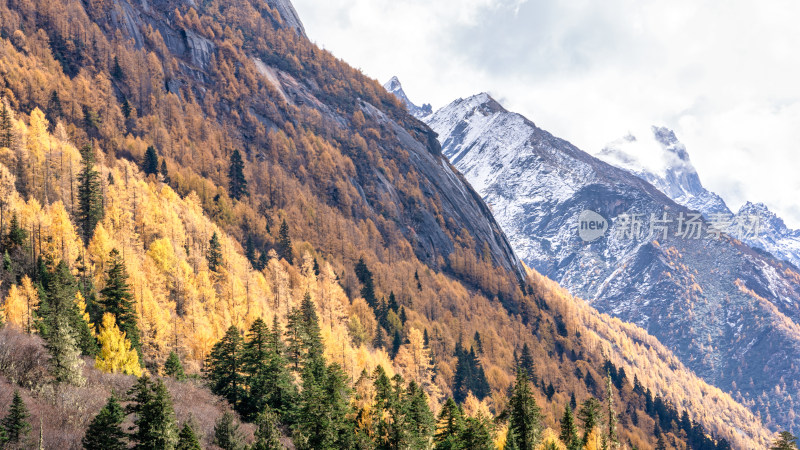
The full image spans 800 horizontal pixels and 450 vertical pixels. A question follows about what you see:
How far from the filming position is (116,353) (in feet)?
166

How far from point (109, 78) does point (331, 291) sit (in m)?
81.0

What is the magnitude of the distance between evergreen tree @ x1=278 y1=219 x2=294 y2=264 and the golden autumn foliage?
67965 millimetres

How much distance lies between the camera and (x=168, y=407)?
2969 cm

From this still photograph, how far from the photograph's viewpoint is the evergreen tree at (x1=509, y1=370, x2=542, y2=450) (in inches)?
1778

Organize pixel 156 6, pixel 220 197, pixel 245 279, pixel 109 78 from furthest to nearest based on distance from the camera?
pixel 156 6, pixel 109 78, pixel 220 197, pixel 245 279

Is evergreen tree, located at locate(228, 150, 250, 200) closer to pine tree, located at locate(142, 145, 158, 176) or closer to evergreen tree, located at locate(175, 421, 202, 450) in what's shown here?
pine tree, located at locate(142, 145, 158, 176)

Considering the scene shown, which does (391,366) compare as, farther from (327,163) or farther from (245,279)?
(327,163)

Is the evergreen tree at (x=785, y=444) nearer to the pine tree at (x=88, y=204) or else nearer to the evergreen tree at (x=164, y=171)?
the pine tree at (x=88, y=204)

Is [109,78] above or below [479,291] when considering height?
above

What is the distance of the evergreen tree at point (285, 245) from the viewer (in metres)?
122

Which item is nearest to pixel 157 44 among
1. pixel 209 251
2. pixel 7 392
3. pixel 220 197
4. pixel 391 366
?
pixel 220 197

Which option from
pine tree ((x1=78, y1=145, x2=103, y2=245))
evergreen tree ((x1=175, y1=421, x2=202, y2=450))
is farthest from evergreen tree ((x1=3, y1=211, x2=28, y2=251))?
evergreen tree ((x1=175, y1=421, x2=202, y2=450))

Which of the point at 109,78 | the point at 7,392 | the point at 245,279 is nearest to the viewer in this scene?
the point at 7,392

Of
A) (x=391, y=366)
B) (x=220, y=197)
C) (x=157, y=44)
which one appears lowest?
(x=391, y=366)
